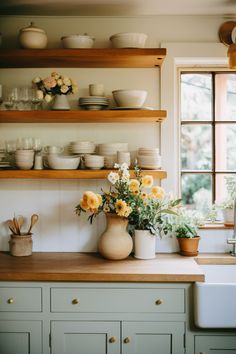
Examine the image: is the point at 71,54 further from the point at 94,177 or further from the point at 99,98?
the point at 94,177

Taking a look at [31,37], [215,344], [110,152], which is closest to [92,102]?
[110,152]

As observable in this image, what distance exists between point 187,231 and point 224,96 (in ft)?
3.32

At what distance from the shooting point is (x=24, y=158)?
3148 millimetres

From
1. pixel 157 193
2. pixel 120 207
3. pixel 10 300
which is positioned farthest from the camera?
pixel 157 193

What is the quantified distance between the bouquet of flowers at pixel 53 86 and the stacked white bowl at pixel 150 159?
604 millimetres

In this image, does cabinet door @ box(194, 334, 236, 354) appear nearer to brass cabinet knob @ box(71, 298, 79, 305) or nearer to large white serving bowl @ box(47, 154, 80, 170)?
brass cabinet knob @ box(71, 298, 79, 305)

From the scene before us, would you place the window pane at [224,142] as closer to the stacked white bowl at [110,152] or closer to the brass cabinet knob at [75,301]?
the stacked white bowl at [110,152]

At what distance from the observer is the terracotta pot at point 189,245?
3.24 meters

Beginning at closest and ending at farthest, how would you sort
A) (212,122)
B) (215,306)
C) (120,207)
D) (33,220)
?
(215,306) → (120,207) → (33,220) → (212,122)

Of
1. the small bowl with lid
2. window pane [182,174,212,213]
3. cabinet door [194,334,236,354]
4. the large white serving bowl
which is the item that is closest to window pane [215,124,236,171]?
the large white serving bowl

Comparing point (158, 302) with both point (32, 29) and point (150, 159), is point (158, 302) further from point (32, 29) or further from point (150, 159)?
point (32, 29)

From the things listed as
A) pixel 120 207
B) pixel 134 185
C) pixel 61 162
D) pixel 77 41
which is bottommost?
pixel 120 207

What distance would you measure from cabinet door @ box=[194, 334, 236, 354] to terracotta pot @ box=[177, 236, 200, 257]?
0.62 meters

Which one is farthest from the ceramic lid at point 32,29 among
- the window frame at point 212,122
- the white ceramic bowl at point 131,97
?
the window frame at point 212,122
